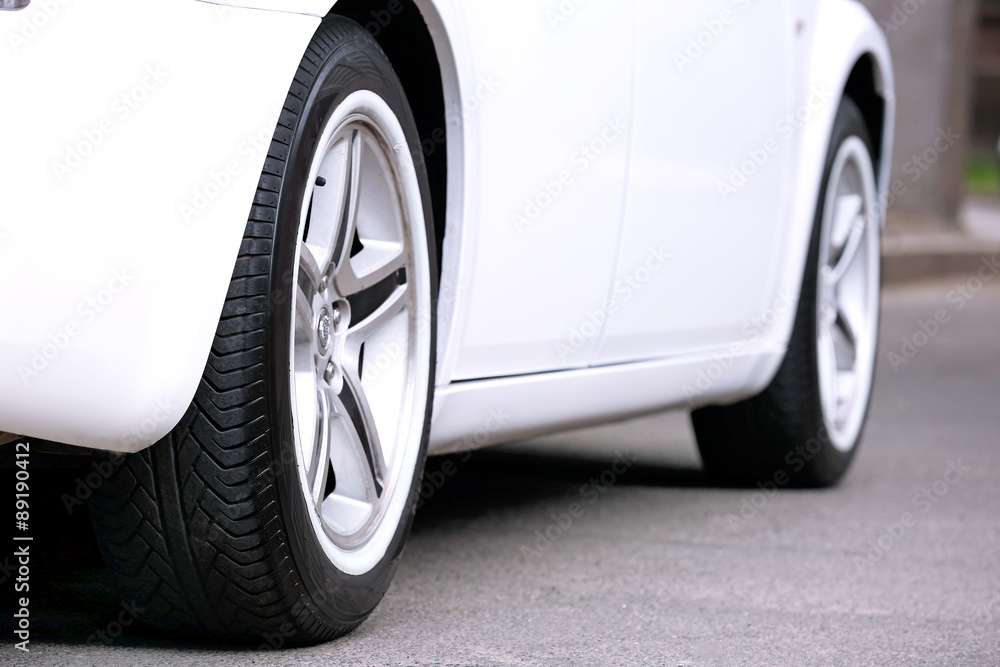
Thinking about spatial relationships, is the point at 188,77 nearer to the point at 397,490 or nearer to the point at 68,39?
the point at 68,39

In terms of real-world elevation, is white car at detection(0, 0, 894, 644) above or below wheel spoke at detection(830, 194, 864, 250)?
above

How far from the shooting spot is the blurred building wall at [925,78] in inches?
543

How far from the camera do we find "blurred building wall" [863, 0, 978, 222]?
543 inches

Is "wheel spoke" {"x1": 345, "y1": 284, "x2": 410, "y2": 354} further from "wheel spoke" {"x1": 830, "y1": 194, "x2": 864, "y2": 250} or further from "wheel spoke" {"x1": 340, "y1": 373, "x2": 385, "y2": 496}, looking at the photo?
"wheel spoke" {"x1": 830, "y1": 194, "x2": 864, "y2": 250}

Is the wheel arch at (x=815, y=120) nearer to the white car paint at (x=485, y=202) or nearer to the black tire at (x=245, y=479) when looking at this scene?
the white car paint at (x=485, y=202)

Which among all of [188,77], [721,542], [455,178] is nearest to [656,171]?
[455,178]
